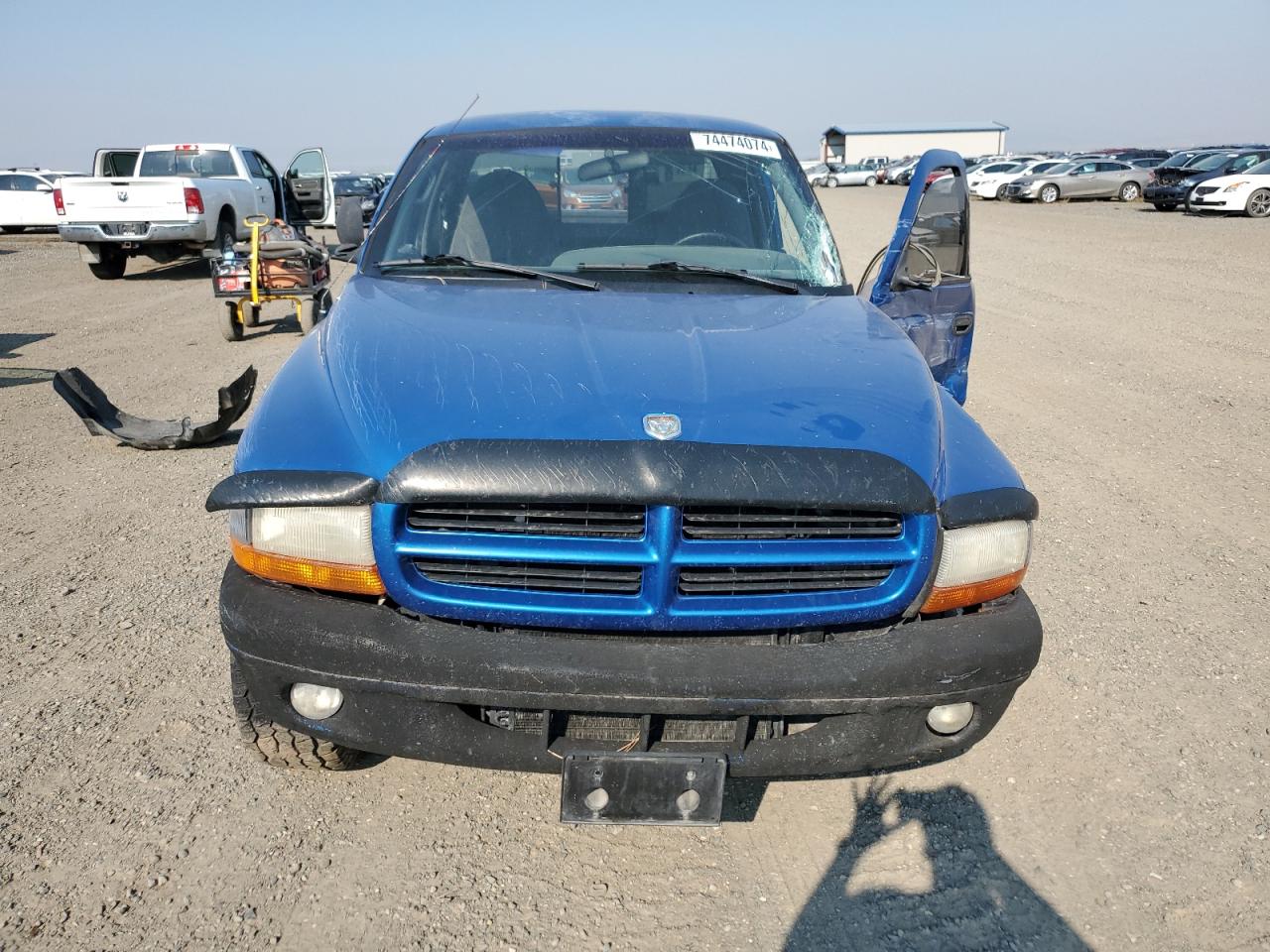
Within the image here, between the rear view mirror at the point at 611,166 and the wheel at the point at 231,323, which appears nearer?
the rear view mirror at the point at 611,166

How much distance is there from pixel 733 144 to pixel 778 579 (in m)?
2.45

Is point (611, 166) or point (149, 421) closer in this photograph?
point (611, 166)

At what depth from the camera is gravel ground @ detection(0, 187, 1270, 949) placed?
242 cm

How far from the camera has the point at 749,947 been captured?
7.70 ft

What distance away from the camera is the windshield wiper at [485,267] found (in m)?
3.39

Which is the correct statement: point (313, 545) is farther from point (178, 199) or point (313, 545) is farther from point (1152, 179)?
point (1152, 179)

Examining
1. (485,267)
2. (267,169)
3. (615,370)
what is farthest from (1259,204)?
(615,370)

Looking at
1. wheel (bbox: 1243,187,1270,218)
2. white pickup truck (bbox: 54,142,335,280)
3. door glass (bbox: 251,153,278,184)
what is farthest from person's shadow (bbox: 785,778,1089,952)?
wheel (bbox: 1243,187,1270,218)

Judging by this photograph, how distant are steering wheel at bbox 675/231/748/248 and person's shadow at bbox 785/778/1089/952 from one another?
2122mm

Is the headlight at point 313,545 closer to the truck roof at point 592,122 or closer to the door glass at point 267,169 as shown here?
the truck roof at point 592,122

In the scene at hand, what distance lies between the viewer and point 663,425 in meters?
2.37

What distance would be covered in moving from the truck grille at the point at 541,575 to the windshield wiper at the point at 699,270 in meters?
1.54

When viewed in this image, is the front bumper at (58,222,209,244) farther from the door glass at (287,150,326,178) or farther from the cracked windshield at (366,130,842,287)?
the cracked windshield at (366,130,842,287)

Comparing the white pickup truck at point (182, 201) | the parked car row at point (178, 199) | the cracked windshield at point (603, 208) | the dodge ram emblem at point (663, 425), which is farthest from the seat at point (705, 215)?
the white pickup truck at point (182, 201)
